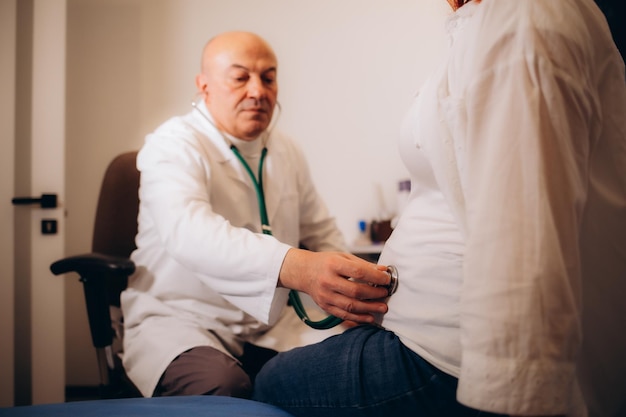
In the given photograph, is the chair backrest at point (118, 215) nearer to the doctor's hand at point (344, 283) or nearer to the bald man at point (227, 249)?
the bald man at point (227, 249)

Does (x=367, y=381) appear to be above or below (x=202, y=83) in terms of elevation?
below

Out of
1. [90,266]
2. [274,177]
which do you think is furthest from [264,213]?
[90,266]

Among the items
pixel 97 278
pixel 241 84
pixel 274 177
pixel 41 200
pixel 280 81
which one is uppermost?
pixel 280 81

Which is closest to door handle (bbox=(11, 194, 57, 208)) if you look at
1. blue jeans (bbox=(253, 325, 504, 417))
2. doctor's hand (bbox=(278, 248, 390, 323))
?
doctor's hand (bbox=(278, 248, 390, 323))

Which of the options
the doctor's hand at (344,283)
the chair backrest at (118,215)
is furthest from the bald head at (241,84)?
the doctor's hand at (344,283)

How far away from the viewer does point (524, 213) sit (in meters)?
0.43

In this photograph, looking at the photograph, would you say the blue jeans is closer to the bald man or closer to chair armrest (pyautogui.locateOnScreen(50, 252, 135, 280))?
the bald man

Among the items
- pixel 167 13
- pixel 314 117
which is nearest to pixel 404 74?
pixel 314 117

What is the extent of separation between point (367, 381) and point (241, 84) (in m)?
1.01

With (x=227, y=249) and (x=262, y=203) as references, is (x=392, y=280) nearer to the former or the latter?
(x=227, y=249)

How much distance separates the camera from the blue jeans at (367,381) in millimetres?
554

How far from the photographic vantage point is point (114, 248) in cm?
135

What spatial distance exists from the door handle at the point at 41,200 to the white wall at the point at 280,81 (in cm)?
47

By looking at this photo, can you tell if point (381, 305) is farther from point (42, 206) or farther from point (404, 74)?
point (404, 74)
